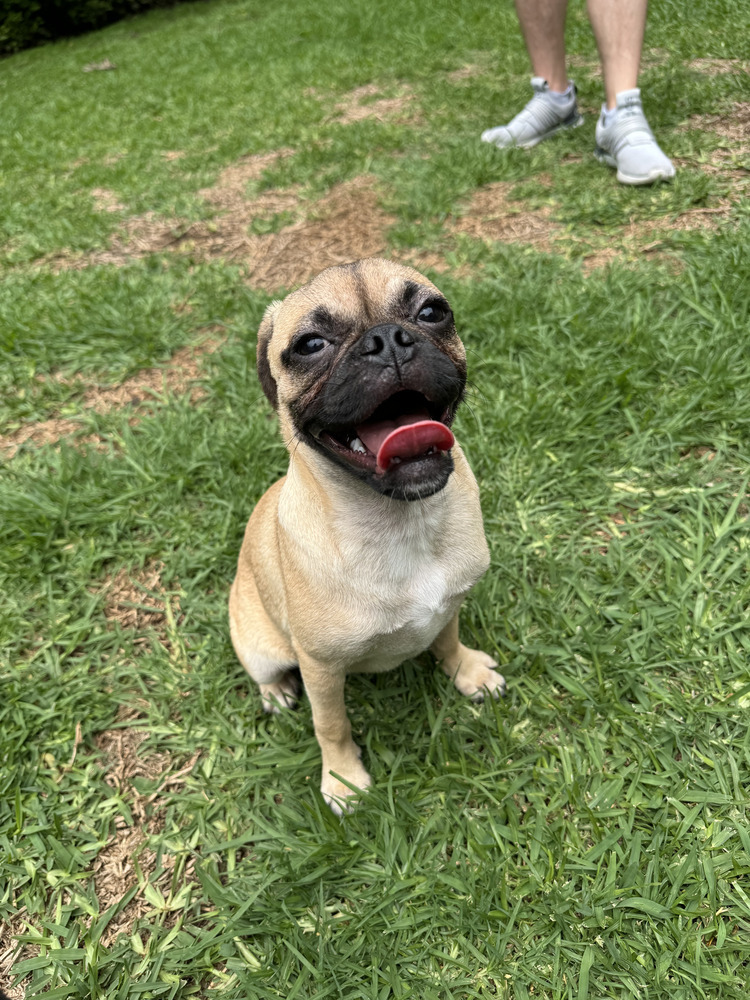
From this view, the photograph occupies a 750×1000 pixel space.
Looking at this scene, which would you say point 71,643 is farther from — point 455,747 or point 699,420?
point 699,420

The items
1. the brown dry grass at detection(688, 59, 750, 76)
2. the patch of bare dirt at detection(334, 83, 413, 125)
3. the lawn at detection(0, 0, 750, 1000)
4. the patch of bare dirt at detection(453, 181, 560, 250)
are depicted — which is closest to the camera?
the lawn at detection(0, 0, 750, 1000)

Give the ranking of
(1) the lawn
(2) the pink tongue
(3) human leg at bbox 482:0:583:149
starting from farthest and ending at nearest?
(3) human leg at bbox 482:0:583:149 → (1) the lawn → (2) the pink tongue

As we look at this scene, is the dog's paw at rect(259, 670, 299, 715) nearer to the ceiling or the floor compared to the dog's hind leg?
nearer to the floor

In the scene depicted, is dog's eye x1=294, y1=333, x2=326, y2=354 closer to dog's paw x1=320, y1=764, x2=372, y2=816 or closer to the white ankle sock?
dog's paw x1=320, y1=764, x2=372, y2=816

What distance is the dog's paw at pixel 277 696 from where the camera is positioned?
2.50m

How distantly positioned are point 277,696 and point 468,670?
809 millimetres

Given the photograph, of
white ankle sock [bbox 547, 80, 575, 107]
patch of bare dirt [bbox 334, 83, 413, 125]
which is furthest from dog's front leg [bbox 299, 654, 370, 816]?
patch of bare dirt [bbox 334, 83, 413, 125]

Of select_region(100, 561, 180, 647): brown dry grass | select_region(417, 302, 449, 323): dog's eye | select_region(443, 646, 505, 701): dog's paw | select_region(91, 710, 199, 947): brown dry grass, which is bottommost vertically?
select_region(443, 646, 505, 701): dog's paw

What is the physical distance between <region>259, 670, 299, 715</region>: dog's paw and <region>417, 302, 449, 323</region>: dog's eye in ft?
5.16

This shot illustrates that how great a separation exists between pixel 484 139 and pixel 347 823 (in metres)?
6.15

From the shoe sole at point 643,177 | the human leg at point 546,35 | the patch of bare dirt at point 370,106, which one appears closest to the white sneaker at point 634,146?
the shoe sole at point 643,177

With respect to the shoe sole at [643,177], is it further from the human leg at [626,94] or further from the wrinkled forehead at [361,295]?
the wrinkled forehead at [361,295]

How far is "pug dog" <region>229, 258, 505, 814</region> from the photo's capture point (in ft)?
5.33

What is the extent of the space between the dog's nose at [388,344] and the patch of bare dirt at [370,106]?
691 centimetres
